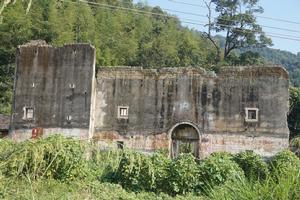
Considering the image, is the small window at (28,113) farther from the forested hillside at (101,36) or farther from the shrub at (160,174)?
the forested hillside at (101,36)

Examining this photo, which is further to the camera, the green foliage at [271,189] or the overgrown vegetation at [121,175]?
the overgrown vegetation at [121,175]

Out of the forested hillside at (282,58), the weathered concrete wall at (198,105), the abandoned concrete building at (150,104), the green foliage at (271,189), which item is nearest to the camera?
the green foliage at (271,189)

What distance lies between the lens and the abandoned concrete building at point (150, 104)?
80.2 feet

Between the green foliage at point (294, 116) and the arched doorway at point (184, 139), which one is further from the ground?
the green foliage at point (294, 116)

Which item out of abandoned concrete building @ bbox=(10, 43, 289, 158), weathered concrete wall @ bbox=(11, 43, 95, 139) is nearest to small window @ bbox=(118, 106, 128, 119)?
abandoned concrete building @ bbox=(10, 43, 289, 158)

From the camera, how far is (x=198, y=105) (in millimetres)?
25219

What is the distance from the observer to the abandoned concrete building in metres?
24.5

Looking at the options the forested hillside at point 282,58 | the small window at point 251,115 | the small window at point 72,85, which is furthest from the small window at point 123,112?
the forested hillside at point 282,58

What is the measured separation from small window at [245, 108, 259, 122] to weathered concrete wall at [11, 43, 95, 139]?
801cm

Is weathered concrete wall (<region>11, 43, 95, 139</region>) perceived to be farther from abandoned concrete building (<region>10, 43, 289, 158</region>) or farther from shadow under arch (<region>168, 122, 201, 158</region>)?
shadow under arch (<region>168, 122, 201, 158</region>)

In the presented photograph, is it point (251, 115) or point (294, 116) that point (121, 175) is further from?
point (294, 116)

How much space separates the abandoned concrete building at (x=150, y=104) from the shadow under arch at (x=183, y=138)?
51mm

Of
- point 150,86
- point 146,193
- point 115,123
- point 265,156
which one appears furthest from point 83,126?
point 146,193

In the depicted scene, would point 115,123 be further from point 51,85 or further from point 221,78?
point 221,78
